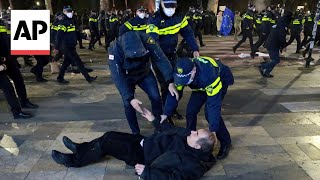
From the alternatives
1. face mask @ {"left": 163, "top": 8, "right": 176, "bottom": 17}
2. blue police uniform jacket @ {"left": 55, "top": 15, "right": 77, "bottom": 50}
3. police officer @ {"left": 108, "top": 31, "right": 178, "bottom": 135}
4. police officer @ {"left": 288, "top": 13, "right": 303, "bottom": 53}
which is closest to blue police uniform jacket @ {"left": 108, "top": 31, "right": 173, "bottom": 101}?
police officer @ {"left": 108, "top": 31, "right": 178, "bottom": 135}

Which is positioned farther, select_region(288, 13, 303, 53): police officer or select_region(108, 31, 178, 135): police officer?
select_region(288, 13, 303, 53): police officer

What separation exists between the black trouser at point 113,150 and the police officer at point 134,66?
0.41 meters

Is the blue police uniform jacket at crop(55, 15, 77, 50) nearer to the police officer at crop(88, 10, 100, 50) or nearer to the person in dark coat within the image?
the person in dark coat

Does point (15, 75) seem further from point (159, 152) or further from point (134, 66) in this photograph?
point (159, 152)

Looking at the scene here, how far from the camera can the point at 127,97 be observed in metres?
4.25

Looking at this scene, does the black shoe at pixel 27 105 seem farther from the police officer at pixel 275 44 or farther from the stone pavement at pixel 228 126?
the police officer at pixel 275 44

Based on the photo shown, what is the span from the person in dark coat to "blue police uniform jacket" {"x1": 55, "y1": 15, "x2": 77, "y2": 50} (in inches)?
176

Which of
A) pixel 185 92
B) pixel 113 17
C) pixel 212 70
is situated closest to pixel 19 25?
pixel 185 92

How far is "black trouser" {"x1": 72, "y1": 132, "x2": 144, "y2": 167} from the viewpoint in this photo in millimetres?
3799

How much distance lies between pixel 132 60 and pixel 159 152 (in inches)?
48.3

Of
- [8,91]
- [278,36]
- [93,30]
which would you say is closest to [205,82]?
[8,91]

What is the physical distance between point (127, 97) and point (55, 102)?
3.12 m

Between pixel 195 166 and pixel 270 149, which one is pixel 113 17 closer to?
pixel 270 149

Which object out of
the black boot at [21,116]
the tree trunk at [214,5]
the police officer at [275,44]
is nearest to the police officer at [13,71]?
the black boot at [21,116]
